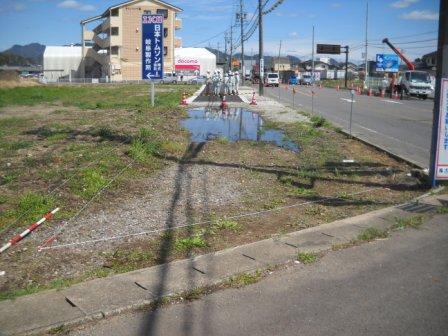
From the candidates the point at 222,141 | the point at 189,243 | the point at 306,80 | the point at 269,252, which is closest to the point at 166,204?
the point at 189,243

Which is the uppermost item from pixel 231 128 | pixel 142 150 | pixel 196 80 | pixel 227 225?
pixel 196 80

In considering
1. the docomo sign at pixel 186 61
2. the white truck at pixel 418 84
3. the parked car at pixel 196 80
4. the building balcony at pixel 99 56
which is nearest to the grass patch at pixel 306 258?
the white truck at pixel 418 84

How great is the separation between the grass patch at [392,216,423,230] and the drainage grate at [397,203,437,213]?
0.40m

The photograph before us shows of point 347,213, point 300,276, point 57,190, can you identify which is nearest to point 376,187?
point 347,213

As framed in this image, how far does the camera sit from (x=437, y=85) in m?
8.73

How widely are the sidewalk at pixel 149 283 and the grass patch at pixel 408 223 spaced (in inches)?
19.3

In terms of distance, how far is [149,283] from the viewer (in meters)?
4.72

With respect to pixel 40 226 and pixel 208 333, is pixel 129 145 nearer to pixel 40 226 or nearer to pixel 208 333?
pixel 40 226

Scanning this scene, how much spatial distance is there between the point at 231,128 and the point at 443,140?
10.3m

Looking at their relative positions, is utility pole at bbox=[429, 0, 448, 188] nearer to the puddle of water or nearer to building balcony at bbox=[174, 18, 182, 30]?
the puddle of water

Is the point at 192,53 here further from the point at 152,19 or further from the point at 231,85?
the point at 152,19

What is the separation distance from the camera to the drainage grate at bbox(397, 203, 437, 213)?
747 cm

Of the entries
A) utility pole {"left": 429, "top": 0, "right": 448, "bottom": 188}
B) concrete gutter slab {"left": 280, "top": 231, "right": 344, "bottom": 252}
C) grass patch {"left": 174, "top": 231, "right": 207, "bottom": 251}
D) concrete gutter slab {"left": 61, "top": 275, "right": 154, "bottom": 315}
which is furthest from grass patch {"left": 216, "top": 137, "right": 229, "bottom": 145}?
concrete gutter slab {"left": 61, "top": 275, "right": 154, "bottom": 315}

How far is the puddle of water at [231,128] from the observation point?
1523 centimetres
